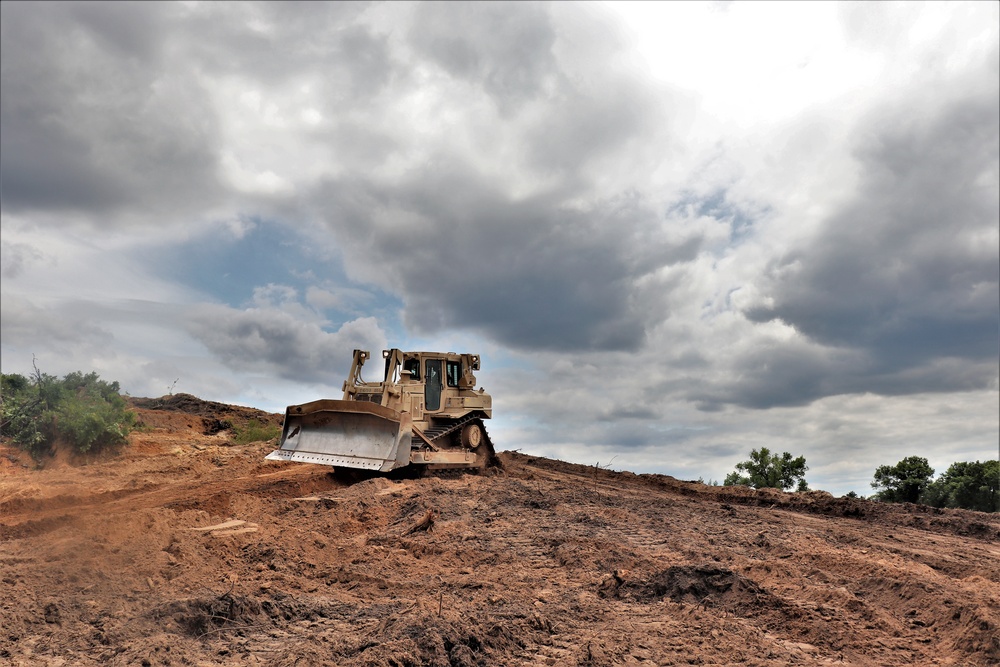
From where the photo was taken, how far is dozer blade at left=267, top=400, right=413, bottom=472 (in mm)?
14727

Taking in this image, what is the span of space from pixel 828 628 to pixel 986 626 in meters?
1.41

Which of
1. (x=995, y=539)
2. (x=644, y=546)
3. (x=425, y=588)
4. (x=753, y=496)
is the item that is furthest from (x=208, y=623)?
(x=753, y=496)

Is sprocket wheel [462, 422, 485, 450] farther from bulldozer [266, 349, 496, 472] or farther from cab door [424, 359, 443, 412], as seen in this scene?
cab door [424, 359, 443, 412]

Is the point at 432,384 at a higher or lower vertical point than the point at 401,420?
higher

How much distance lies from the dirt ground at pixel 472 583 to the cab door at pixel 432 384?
374 centimetres

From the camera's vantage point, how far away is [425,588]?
25.4 feet

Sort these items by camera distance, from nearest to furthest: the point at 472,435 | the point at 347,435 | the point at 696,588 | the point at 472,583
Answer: the point at 696,588, the point at 472,583, the point at 347,435, the point at 472,435

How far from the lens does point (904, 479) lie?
20438 millimetres

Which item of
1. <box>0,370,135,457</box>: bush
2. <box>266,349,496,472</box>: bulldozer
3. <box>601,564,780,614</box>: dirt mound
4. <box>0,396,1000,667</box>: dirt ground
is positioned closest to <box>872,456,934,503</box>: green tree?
<box>0,396,1000,667</box>: dirt ground

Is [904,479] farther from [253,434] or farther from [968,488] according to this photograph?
[253,434]

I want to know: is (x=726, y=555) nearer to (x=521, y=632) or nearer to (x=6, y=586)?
(x=521, y=632)

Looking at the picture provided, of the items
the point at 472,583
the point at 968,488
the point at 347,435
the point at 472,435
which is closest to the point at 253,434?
the point at 472,435

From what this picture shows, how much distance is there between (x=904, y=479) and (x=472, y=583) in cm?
1752

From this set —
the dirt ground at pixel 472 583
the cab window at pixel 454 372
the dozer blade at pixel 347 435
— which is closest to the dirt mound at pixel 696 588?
the dirt ground at pixel 472 583
